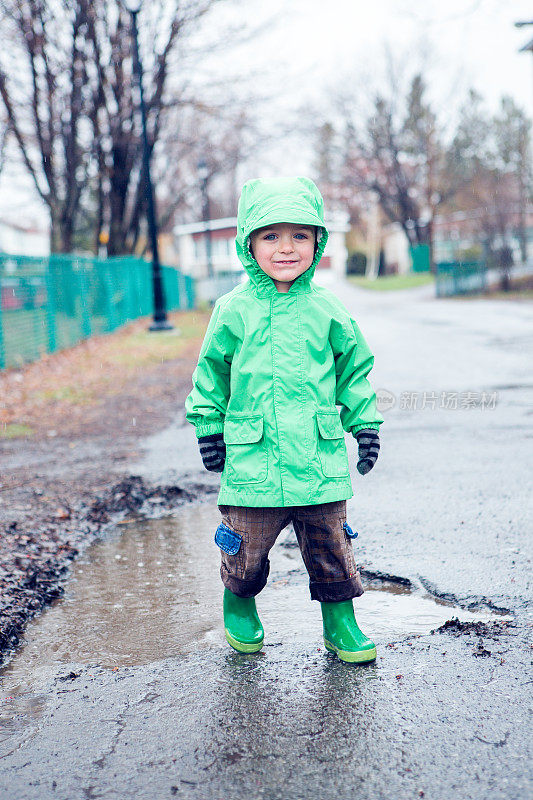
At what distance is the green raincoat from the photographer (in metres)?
2.68

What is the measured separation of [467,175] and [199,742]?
167 feet

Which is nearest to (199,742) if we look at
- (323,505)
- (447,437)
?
(323,505)

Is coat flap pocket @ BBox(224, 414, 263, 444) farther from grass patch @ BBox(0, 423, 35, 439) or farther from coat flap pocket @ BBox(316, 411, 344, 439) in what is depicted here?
grass patch @ BBox(0, 423, 35, 439)

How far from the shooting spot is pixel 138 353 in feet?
45.8

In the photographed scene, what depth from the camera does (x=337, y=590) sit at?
283 centimetres

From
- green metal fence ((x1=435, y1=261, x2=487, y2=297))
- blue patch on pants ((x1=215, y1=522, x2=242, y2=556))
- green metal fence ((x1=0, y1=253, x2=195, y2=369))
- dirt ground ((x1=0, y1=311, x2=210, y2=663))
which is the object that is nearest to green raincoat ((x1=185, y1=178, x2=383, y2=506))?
blue patch on pants ((x1=215, y1=522, x2=242, y2=556))

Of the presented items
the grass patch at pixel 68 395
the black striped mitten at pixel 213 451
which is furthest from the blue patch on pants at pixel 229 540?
the grass patch at pixel 68 395

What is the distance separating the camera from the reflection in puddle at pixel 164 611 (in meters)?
3.00

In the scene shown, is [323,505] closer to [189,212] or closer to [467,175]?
[467,175]

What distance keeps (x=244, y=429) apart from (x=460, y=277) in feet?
91.3

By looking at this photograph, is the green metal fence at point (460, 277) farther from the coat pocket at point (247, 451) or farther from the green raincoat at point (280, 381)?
the coat pocket at point (247, 451)

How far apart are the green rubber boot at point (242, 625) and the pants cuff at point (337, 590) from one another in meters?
0.24

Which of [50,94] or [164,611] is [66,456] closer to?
[164,611]

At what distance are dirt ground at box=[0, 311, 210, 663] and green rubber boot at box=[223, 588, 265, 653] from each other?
84 cm
